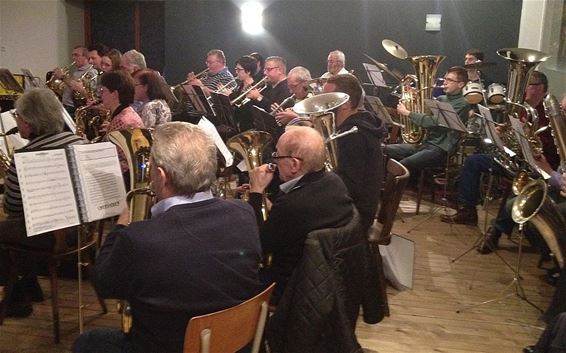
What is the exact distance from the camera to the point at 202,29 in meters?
9.28

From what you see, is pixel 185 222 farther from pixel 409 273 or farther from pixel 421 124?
pixel 421 124

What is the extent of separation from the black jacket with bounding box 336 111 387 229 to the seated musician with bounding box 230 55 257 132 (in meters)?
2.50

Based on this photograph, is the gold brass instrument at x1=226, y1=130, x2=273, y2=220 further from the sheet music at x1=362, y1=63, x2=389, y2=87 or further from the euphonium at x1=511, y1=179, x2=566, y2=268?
the sheet music at x1=362, y1=63, x2=389, y2=87

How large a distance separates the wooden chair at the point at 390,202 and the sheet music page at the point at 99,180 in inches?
56.6

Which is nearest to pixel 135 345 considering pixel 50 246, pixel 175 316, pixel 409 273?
pixel 175 316

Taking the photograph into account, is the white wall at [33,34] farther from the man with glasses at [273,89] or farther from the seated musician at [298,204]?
the seated musician at [298,204]

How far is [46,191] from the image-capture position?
2.24m

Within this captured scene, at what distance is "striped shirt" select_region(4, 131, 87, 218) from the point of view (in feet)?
9.21

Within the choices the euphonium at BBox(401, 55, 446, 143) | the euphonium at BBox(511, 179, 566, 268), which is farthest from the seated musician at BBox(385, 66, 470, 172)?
the euphonium at BBox(511, 179, 566, 268)

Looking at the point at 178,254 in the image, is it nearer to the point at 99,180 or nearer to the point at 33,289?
the point at 99,180

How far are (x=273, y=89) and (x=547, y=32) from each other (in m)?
3.27

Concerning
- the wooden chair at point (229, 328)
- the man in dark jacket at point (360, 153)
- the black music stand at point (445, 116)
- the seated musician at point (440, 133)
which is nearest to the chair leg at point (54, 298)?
the wooden chair at point (229, 328)

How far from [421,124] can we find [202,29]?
5.15 m

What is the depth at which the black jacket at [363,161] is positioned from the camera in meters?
3.10
